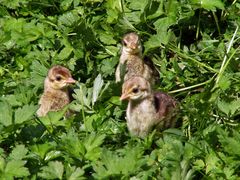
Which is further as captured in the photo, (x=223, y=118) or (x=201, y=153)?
(x=223, y=118)

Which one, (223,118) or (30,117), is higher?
(30,117)

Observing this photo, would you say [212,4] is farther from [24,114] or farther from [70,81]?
[24,114]

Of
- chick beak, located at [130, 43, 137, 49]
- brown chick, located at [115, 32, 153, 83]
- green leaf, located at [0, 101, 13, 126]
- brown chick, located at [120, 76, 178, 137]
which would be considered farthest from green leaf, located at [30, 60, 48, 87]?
green leaf, located at [0, 101, 13, 126]

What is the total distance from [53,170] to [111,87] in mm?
1265

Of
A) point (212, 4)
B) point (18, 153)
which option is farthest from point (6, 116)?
point (212, 4)

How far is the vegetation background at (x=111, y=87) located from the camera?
16.0 feet

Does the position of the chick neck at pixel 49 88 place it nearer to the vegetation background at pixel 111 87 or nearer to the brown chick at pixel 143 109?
the vegetation background at pixel 111 87

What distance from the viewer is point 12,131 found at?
16.3ft

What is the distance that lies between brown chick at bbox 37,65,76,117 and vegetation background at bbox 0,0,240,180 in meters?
0.10

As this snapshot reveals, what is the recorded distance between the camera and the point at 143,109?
5.54 metres

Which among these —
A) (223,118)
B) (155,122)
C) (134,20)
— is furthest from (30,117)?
(134,20)

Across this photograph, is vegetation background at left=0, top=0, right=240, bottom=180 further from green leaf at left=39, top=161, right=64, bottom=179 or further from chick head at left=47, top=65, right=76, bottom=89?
chick head at left=47, top=65, right=76, bottom=89

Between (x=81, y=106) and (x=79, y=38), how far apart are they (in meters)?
1.06

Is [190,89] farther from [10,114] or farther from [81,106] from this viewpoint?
[10,114]
